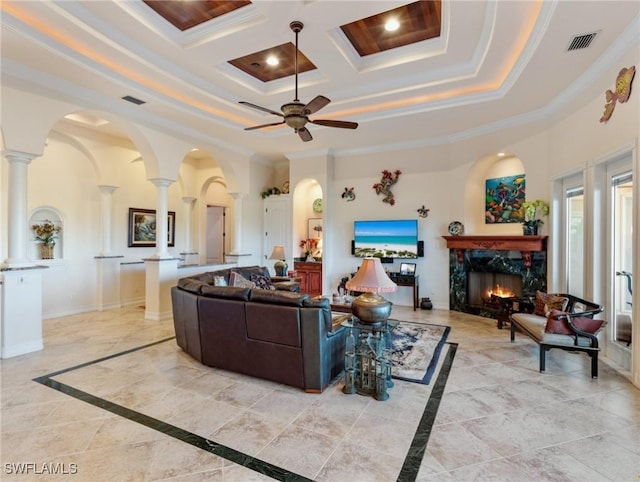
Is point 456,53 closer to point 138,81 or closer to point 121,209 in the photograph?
point 138,81

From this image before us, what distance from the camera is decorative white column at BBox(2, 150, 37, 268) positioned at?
12.9 ft

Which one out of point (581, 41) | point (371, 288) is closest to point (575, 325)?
point (371, 288)

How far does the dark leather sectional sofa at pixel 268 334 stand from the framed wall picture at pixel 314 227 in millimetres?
4994

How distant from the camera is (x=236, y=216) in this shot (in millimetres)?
7633

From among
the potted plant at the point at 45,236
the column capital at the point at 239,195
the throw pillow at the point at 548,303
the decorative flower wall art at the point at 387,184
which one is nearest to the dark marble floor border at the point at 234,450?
the throw pillow at the point at 548,303

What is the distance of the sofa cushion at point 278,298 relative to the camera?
2.99 metres

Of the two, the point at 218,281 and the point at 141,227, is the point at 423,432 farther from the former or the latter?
the point at 141,227

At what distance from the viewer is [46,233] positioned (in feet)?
19.0

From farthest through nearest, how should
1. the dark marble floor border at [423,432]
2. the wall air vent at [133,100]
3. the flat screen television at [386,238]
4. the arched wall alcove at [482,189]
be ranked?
the flat screen television at [386,238], the arched wall alcove at [482,189], the wall air vent at [133,100], the dark marble floor border at [423,432]

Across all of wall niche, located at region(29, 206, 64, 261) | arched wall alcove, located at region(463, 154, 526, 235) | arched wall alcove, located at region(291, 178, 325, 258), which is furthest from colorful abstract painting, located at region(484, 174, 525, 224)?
wall niche, located at region(29, 206, 64, 261)

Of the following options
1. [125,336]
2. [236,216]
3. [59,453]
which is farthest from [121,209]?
[59,453]

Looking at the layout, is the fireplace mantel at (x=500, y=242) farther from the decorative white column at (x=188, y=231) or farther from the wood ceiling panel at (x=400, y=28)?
the decorative white column at (x=188, y=231)

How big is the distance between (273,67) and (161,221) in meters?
3.27

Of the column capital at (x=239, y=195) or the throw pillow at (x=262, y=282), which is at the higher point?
the column capital at (x=239, y=195)
